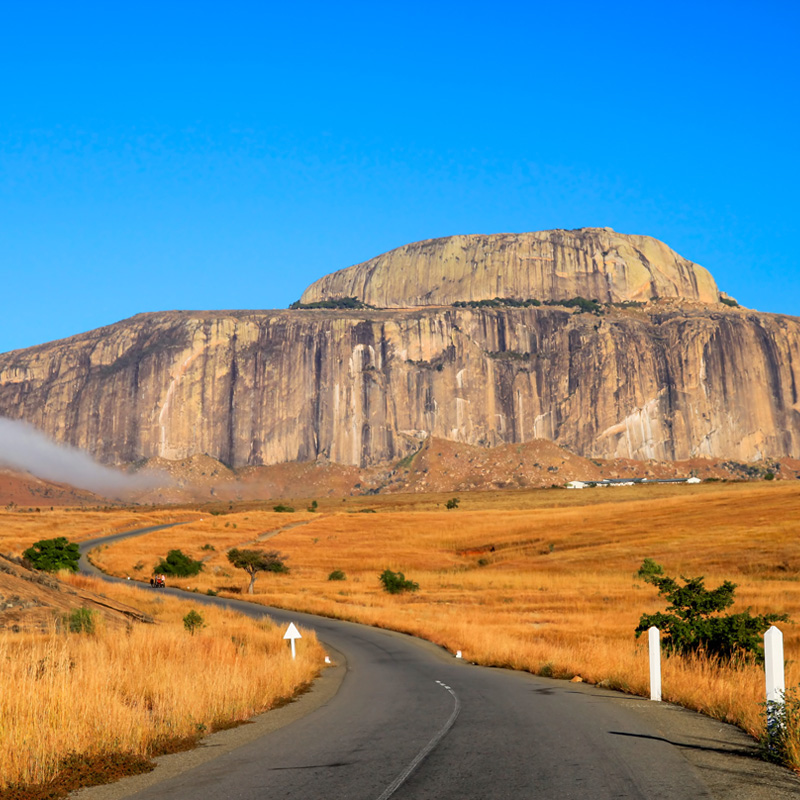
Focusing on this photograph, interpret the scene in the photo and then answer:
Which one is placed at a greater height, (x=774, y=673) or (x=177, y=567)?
(x=774, y=673)

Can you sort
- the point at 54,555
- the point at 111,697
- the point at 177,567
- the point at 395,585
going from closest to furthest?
the point at 111,697 → the point at 395,585 → the point at 54,555 → the point at 177,567

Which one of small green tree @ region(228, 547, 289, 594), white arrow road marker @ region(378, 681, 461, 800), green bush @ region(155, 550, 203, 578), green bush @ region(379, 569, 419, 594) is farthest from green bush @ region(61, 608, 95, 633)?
green bush @ region(155, 550, 203, 578)

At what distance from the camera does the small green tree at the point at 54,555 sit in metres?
55.7

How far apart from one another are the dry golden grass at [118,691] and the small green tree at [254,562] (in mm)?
35735

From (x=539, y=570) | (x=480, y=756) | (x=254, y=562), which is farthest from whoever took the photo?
(x=539, y=570)

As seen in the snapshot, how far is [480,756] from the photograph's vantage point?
31.6 feet

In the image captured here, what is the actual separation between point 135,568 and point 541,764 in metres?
58.7

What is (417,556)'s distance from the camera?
232 feet

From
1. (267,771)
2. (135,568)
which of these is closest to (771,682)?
(267,771)

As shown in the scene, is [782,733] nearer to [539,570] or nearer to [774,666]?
[774,666]

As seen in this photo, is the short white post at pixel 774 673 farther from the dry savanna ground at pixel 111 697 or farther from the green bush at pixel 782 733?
the dry savanna ground at pixel 111 697

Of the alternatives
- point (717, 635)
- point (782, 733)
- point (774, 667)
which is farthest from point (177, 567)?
point (782, 733)

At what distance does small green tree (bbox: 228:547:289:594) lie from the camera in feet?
188

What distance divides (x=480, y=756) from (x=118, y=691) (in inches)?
214
